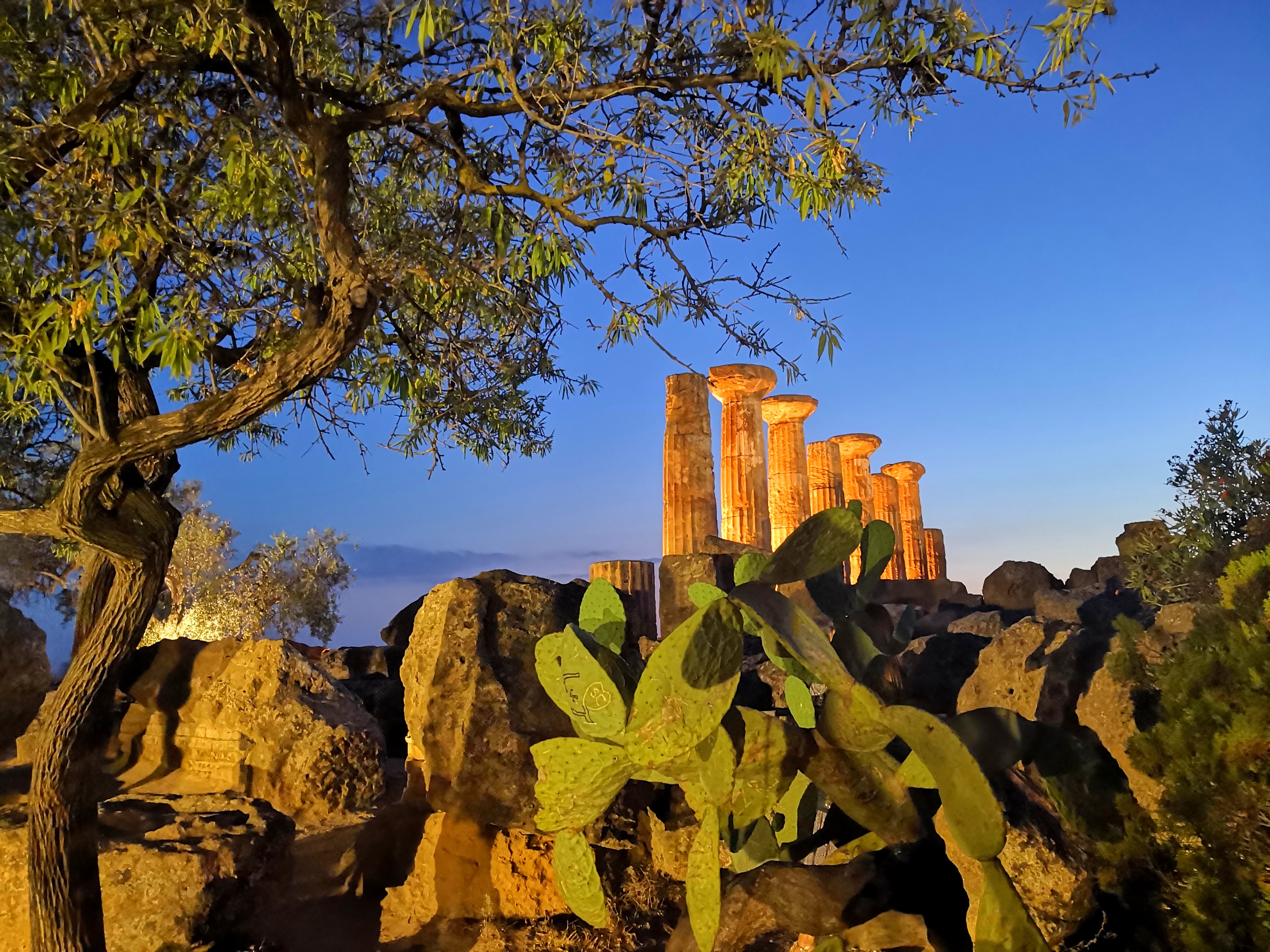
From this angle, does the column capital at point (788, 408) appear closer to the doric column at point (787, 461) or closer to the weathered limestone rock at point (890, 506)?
the doric column at point (787, 461)

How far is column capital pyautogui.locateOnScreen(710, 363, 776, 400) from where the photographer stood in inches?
741

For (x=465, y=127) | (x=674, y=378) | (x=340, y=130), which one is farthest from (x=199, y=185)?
(x=674, y=378)

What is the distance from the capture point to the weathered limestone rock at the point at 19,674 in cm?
1170

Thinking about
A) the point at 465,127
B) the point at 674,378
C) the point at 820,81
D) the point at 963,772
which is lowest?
the point at 963,772

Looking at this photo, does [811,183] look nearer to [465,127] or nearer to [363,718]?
[465,127]

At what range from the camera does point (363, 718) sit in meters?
8.57

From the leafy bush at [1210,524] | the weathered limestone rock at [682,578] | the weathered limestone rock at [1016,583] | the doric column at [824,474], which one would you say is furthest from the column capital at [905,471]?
the leafy bush at [1210,524]

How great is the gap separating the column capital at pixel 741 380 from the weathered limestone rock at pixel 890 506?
8.61 metres

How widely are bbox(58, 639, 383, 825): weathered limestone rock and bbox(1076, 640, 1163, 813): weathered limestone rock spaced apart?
6879mm

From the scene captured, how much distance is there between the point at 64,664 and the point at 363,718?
55.4ft

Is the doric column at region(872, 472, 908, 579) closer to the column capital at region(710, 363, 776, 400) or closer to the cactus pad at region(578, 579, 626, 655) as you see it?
the column capital at region(710, 363, 776, 400)

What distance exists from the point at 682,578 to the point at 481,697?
750 cm

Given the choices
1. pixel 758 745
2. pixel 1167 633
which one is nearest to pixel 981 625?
pixel 1167 633

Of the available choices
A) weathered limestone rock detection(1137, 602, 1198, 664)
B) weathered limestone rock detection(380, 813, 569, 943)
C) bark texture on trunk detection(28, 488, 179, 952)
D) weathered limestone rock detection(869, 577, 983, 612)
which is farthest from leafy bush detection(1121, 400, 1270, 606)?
weathered limestone rock detection(869, 577, 983, 612)
